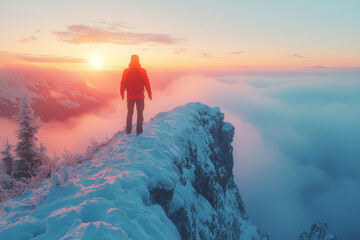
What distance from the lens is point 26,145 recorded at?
1714cm

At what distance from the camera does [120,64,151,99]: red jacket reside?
8.40 metres

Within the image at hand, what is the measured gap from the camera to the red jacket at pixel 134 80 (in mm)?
8398

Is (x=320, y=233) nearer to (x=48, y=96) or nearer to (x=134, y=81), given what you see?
(x=134, y=81)

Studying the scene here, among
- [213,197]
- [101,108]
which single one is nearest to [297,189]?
[101,108]

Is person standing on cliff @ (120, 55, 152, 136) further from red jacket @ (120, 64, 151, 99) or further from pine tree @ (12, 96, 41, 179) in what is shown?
pine tree @ (12, 96, 41, 179)

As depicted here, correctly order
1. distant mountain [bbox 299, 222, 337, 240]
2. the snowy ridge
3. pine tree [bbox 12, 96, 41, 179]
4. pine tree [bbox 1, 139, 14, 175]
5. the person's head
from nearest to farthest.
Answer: the snowy ridge < the person's head < pine tree [bbox 12, 96, 41, 179] < pine tree [bbox 1, 139, 14, 175] < distant mountain [bbox 299, 222, 337, 240]

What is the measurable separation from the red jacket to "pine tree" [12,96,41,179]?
13702 millimetres

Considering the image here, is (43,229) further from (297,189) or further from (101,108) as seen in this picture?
(297,189)

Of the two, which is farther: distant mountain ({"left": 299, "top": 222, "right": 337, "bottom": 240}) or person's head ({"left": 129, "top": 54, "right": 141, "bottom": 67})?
distant mountain ({"left": 299, "top": 222, "right": 337, "bottom": 240})

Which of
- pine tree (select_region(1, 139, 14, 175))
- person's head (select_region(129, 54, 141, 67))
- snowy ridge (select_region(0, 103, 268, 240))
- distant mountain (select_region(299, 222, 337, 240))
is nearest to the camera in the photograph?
snowy ridge (select_region(0, 103, 268, 240))

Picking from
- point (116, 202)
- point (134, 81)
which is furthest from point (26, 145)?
point (116, 202)

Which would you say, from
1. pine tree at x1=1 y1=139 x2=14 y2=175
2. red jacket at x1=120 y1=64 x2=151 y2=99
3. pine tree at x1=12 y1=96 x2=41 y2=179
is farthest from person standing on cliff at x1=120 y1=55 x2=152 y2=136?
pine tree at x1=1 y1=139 x2=14 y2=175

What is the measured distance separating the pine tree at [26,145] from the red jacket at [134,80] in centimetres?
1370

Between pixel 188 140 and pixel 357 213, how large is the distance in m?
215
